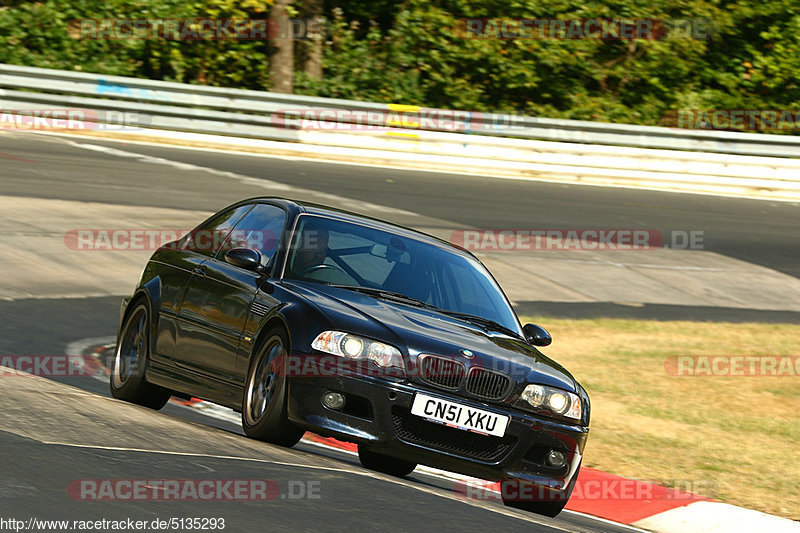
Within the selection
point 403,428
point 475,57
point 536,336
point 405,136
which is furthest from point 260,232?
point 475,57

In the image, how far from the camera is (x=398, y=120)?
953 inches

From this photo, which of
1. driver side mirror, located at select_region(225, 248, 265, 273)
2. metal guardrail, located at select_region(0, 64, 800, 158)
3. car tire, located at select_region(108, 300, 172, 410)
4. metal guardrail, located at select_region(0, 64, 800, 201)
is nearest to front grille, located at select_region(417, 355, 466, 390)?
driver side mirror, located at select_region(225, 248, 265, 273)

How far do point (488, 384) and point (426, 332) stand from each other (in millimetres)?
427

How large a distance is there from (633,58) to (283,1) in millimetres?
9055

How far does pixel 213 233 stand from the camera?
8.26 m

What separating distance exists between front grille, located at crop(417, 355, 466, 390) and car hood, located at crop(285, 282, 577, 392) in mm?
37

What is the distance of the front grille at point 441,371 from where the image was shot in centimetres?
639

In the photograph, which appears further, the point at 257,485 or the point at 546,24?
the point at 546,24

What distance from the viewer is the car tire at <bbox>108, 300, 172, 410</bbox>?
8.04 metres

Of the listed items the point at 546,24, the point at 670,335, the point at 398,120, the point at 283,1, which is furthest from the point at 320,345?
the point at 546,24

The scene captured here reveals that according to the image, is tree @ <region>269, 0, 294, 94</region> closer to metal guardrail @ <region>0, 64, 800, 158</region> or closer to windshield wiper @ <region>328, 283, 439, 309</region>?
metal guardrail @ <region>0, 64, 800, 158</region>

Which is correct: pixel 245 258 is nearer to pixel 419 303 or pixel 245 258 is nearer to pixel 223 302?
pixel 223 302

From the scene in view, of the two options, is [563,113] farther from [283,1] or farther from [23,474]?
[23,474]

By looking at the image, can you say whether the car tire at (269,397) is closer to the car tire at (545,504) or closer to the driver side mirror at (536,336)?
the car tire at (545,504)
